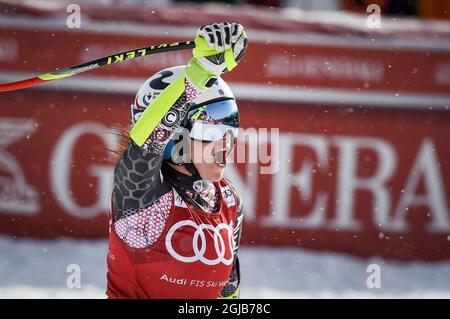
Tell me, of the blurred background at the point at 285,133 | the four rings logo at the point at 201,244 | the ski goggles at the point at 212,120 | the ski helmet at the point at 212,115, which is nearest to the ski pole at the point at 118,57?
the ski helmet at the point at 212,115

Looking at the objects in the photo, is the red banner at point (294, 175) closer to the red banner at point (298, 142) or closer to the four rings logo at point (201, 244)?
the red banner at point (298, 142)

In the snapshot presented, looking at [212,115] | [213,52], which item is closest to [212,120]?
[212,115]

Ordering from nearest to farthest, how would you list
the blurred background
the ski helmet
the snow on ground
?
the ski helmet, the snow on ground, the blurred background

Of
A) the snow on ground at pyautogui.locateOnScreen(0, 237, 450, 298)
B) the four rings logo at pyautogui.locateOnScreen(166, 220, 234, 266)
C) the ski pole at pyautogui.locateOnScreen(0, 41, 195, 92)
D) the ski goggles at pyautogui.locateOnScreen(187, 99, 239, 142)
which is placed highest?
the ski pole at pyautogui.locateOnScreen(0, 41, 195, 92)

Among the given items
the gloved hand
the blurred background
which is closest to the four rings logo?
the gloved hand

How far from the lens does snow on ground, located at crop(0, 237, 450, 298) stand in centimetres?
616

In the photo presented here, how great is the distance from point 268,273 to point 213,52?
10.3 feet

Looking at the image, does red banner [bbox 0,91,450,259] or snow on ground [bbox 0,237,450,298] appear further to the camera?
red banner [bbox 0,91,450,259]

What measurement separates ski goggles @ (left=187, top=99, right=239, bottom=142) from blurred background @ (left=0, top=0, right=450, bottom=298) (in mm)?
2741

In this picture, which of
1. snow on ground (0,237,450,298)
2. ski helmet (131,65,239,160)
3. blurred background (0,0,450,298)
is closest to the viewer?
ski helmet (131,65,239,160)

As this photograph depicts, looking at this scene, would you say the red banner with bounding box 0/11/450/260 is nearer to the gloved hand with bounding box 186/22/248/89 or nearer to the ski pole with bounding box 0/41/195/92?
the ski pole with bounding box 0/41/195/92

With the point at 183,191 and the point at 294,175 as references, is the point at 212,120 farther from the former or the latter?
the point at 294,175

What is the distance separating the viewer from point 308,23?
6.65 meters

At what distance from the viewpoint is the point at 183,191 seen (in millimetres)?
3922
